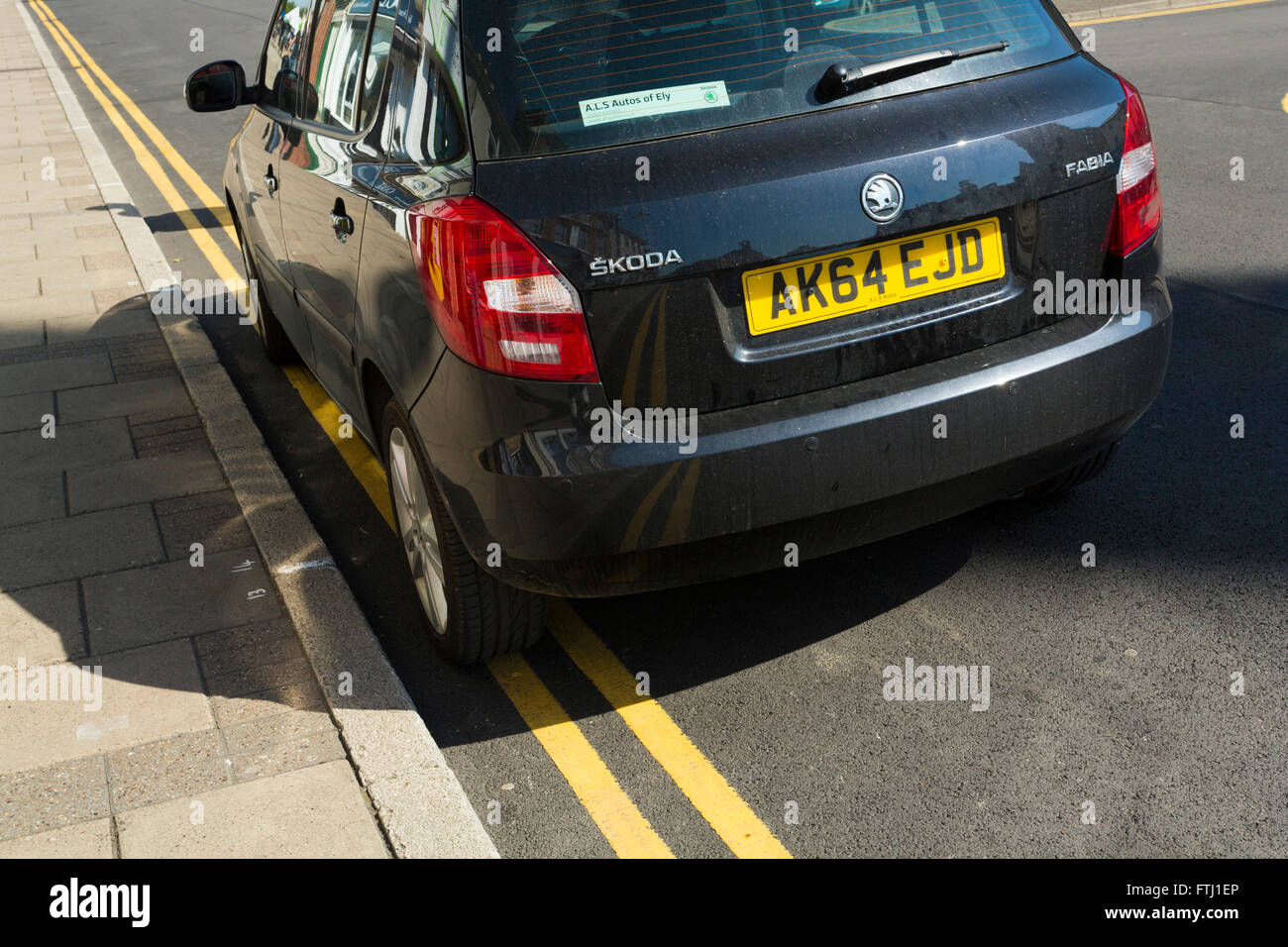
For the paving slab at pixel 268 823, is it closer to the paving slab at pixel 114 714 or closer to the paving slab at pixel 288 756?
the paving slab at pixel 288 756

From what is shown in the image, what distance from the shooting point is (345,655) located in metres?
3.66

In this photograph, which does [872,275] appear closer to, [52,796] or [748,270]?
[748,270]

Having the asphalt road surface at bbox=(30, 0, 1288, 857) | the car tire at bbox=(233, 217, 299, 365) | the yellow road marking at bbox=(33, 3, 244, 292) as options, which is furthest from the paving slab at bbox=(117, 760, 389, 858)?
the yellow road marking at bbox=(33, 3, 244, 292)

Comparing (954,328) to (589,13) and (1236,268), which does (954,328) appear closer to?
(589,13)

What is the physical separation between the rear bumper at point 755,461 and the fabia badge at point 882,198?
0.38 metres

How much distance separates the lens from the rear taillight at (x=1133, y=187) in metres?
3.07

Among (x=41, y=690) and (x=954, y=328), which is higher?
(x=954, y=328)

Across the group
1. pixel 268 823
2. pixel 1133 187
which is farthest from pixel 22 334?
pixel 1133 187

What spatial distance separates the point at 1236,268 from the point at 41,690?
18.9ft

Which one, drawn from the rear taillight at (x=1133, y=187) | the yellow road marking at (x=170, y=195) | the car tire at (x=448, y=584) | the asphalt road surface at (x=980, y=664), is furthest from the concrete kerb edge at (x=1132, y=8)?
the car tire at (x=448, y=584)

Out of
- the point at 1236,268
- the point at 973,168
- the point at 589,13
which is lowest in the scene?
the point at 1236,268

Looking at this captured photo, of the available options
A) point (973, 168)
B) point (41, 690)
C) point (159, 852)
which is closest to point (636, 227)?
point (973, 168)

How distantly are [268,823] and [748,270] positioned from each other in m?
1.73

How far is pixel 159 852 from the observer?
293 cm
